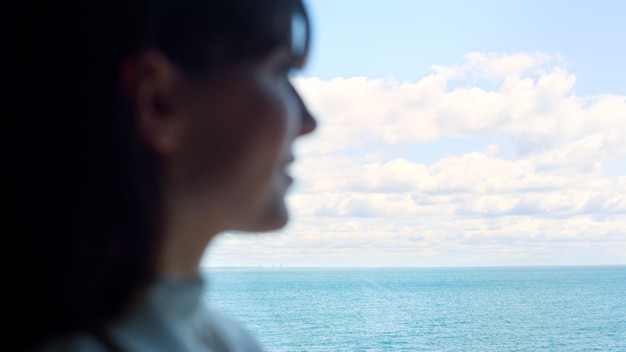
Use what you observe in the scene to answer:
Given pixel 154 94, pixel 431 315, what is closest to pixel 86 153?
pixel 154 94

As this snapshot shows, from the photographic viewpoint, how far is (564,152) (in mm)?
26172

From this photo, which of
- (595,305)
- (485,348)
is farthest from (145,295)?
(595,305)

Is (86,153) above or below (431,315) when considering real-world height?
above

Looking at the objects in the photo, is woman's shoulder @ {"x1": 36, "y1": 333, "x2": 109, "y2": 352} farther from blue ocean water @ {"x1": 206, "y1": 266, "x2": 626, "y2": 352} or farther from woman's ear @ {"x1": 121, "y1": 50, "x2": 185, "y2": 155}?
blue ocean water @ {"x1": 206, "y1": 266, "x2": 626, "y2": 352}

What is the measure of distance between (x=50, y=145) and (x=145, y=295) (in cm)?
11

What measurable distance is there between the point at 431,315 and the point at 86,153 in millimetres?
26752

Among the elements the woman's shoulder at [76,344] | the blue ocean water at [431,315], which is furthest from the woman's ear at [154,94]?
the blue ocean water at [431,315]

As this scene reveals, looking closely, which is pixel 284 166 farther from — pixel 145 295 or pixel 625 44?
pixel 625 44

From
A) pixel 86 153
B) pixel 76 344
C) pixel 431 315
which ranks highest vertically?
pixel 86 153

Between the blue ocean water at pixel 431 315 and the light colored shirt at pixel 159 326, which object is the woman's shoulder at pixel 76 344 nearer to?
the light colored shirt at pixel 159 326

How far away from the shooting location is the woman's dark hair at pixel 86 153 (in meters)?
0.44

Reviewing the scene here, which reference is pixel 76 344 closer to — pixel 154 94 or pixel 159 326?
pixel 159 326

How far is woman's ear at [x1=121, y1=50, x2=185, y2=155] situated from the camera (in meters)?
0.45

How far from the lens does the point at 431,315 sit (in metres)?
26.4
